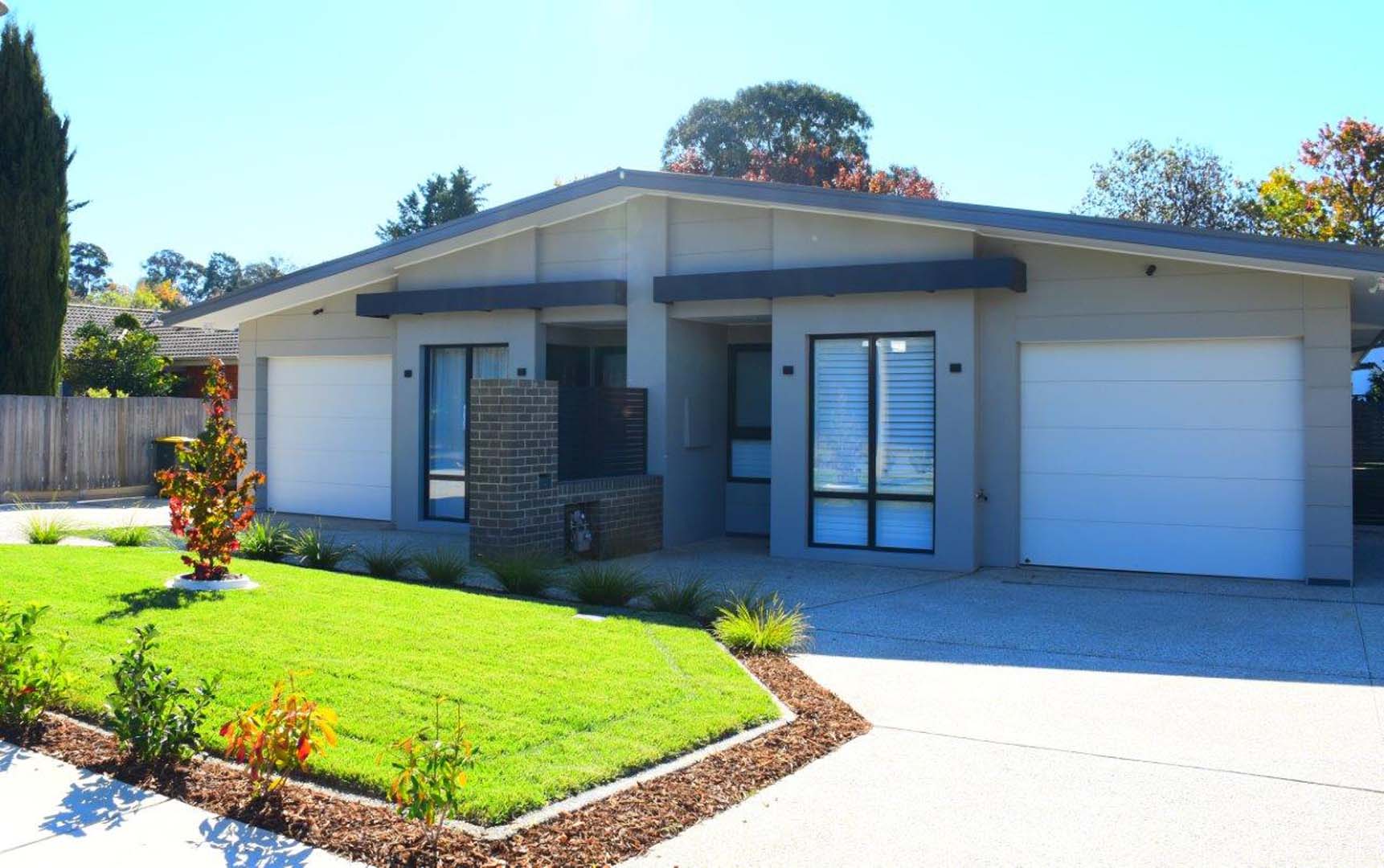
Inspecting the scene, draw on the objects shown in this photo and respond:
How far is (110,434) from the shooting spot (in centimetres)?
2234

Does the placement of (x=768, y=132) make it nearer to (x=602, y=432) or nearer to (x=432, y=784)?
(x=602, y=432)

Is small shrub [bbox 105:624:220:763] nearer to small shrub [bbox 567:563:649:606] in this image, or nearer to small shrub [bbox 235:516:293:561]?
small shrub [bbox 567:563:649:606]

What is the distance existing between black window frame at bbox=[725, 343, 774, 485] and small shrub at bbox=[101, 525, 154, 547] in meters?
7.45

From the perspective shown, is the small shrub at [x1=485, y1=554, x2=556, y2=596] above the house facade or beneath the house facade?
beneath

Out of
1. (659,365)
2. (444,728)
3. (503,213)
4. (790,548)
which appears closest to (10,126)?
(503,213)

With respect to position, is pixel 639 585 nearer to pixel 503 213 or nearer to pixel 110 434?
pixel 503 213

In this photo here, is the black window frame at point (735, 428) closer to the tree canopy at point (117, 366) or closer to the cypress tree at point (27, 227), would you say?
the cypress tree at point (27, 227)

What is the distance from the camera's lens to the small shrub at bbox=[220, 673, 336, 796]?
5.16 meters

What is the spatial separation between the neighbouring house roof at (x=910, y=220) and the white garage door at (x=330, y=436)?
6.63 feet

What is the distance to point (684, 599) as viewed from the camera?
10000 mm

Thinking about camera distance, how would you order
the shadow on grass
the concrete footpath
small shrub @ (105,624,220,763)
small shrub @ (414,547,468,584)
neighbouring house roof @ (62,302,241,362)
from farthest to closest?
→ neighbouring house roof @ (62,302,241,362) → small shrub @ (414,547,468,584) → the shadow on grass → small shrub @ (105,624,220,763) → the concrete footpath

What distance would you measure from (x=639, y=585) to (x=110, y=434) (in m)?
16.2

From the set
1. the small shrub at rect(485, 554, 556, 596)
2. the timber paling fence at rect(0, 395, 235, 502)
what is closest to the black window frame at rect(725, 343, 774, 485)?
the small shrub at rect(485, 554, 556, 596)

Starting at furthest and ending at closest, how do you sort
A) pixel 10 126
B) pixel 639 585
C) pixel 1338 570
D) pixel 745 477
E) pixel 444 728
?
pixel 10 126 → pixel 745 477 → pixel 1338 570 → pixel 639 585 → pixel 444 728
